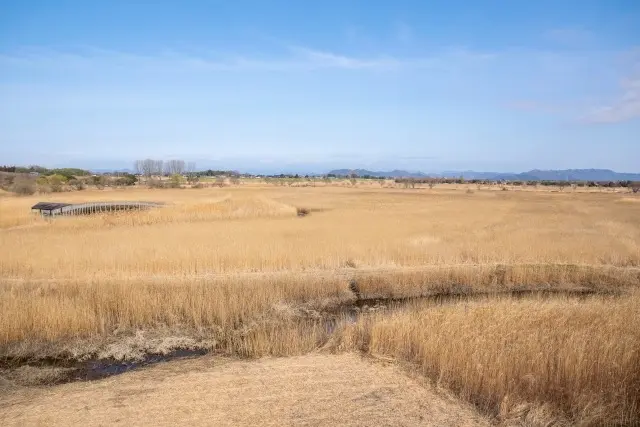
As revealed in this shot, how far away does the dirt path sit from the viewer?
6305mm

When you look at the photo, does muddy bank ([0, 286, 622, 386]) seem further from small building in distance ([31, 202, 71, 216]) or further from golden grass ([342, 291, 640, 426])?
small building in distance ([31, 202, 71, 216])

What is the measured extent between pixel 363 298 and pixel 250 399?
27.9 feet

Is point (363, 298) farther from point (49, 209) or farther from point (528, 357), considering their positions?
point (49, 209)

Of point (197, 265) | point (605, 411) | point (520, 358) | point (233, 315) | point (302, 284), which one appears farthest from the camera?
point (197, 265)

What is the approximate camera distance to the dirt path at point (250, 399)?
20.7 ft

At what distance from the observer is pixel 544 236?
80.1ft

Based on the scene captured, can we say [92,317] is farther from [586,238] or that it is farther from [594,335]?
[586,238]

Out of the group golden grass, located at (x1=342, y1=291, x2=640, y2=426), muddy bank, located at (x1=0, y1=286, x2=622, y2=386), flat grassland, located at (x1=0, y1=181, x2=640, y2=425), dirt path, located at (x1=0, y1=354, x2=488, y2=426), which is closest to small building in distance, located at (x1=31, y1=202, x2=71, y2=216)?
flat grassland, located at (x1=0, y1=181, x2=640, y2=425)

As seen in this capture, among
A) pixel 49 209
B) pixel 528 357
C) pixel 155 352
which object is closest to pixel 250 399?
pixel 155 352

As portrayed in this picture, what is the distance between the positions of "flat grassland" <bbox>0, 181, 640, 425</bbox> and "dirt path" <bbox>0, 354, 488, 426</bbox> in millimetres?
892

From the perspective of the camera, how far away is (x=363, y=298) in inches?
590

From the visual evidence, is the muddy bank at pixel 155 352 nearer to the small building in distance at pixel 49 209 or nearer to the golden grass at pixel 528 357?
the golden grass at pixel 528 357

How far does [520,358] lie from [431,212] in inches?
1232

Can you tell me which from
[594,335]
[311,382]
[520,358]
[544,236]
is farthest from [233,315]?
[544,236]
